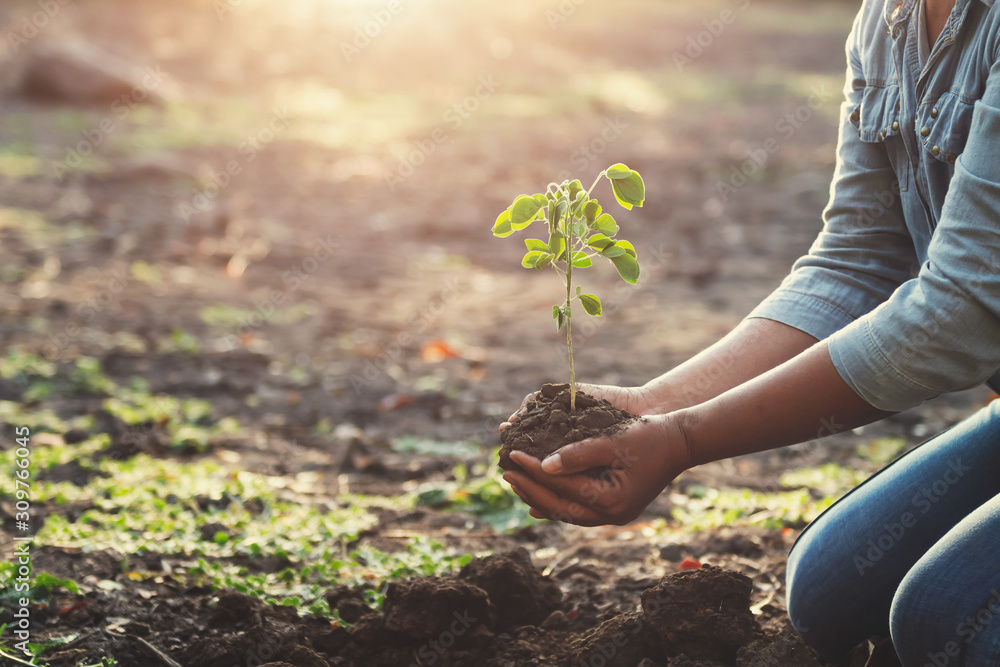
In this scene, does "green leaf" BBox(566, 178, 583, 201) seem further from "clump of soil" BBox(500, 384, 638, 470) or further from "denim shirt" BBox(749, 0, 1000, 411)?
"denim shirt" BBox(749, 0, 1000, 411)

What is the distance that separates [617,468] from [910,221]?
89cm

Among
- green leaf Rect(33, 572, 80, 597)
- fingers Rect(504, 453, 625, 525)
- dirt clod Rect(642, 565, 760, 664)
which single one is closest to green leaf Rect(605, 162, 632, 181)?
fingers Rect(504, 453, 625, 525)

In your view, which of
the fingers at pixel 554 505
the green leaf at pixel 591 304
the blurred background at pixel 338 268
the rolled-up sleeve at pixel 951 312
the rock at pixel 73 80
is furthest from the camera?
the rock at pixel 73 80

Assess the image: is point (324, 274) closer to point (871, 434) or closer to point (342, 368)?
point (342, 368)

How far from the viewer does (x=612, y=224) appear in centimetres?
184

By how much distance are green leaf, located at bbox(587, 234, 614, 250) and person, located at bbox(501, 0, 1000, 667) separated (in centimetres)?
33

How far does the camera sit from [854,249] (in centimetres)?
209

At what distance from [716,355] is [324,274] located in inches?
172

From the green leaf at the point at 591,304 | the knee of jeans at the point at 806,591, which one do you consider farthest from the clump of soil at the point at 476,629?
the green leaf at the point at 591,304

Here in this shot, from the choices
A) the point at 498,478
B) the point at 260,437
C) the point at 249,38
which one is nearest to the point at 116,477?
the point at 260,437

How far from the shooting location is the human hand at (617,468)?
1720 mm

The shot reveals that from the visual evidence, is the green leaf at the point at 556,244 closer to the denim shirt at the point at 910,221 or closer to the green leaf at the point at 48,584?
the denim shirt at the point at 910,221

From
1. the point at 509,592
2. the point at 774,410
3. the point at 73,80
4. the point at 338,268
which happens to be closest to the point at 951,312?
the point at 774,410

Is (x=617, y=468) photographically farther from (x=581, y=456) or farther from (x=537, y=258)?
(x=537, y=258)
